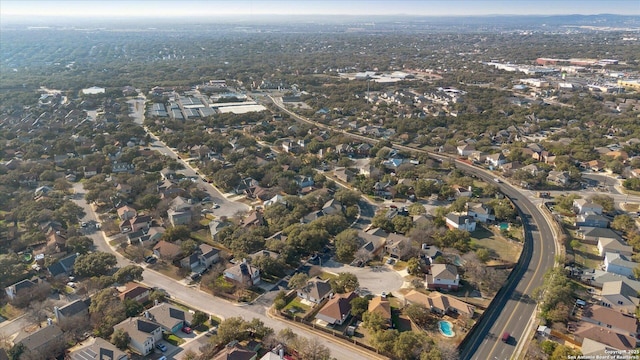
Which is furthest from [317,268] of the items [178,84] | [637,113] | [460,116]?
[178,84]

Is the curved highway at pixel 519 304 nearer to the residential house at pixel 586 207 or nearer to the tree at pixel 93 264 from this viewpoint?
the residential house at pixel 586 207

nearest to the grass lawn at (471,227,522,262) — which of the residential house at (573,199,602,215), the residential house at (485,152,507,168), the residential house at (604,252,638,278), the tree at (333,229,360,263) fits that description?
the residential house at (604,252,638,278)

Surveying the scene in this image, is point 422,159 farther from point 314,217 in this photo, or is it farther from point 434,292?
point 434,292

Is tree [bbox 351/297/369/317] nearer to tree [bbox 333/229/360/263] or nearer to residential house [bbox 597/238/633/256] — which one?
tree [bbox 333/229/360/263]

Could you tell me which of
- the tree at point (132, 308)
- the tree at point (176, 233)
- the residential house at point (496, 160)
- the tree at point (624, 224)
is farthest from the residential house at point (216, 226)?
the residential house at point (496, 160)

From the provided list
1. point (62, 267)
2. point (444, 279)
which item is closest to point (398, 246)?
point (444, 279)

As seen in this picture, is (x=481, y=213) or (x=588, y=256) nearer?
(x=588, y=256)

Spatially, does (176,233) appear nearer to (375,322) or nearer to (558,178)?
(375,322)
